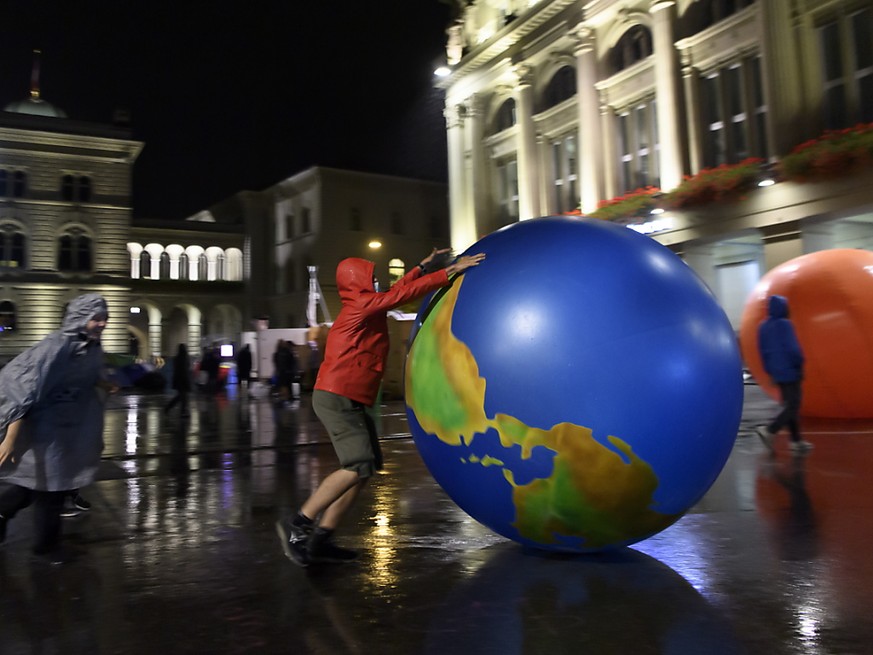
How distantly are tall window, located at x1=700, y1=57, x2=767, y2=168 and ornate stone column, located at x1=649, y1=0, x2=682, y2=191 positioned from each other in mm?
917

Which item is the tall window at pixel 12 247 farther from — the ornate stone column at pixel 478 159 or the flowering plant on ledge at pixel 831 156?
the flowering plant on ledge at pixel 831 156

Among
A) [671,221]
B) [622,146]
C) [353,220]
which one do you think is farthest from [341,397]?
[353,220]

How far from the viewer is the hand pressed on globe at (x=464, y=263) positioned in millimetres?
4531

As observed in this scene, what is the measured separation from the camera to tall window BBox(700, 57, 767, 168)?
23.0 metres

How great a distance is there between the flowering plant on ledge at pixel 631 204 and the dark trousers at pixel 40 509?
22.0 m

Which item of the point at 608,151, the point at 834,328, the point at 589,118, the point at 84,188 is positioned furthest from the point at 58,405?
the point at 84,188

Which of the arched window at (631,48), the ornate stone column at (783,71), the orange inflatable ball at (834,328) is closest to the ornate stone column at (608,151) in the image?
the arched window at (631,48)

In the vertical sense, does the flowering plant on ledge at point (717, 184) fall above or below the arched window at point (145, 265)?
below

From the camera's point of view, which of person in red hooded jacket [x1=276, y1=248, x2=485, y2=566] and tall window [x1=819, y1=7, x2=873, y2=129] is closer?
person in red hooded jacket [x1=276, y1=248, x2=485, y2=566]

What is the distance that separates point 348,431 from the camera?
15.3 ft

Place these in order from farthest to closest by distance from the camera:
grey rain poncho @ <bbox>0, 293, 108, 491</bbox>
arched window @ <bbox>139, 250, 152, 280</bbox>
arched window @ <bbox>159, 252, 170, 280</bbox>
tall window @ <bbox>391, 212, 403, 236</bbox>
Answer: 1. arched window @ <bbox>159, 252, 170, 280</bbox>
2. arched window @ <bbox>139, 250, 152, 280</bbox>
3. tall window @ <bbox>391, 212, 403, 236</bbox>
4. grey rain poncho @ <bbox>0, 293, 108, 491</bbox>

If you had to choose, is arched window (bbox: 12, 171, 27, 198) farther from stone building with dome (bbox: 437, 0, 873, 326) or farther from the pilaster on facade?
the pilaster on facade

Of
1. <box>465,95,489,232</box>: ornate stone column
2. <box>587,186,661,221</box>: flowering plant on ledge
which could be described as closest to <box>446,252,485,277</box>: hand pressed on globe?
<box>587,186,661,221</box>: flowering plant on ledge

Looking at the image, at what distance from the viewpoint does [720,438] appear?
4.24 metres
